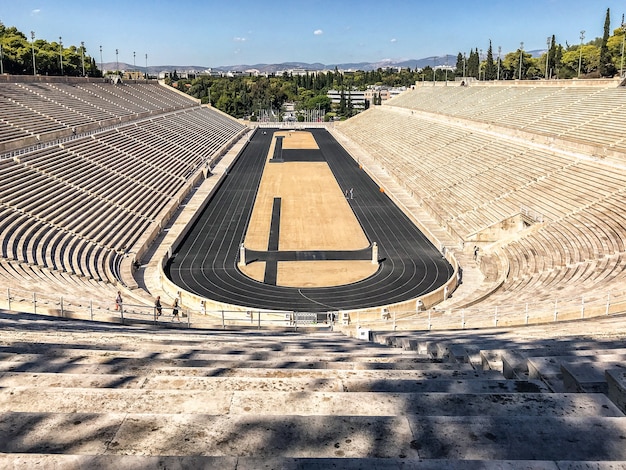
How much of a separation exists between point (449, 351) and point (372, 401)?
361 cm

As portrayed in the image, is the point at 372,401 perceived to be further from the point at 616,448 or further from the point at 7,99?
the point at 7,99

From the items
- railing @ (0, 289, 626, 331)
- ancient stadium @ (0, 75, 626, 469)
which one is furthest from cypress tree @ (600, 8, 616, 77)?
railing @ (0, 289, 626, 331)

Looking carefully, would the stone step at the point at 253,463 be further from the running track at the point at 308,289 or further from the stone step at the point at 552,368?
the running track at the point at 308,289

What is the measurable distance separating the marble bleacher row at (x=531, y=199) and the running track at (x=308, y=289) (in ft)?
9.23

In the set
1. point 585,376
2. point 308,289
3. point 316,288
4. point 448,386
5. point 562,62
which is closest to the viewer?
point 585,376

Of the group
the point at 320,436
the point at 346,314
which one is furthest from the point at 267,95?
the point at 320,436

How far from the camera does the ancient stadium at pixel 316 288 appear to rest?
3736 mm

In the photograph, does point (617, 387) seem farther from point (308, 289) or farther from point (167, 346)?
point (308, 289)

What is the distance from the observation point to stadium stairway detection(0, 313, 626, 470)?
340 cm

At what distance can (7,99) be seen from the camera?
130ft

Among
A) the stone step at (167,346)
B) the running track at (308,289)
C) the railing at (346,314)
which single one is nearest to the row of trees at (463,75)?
the running track at (308,289)

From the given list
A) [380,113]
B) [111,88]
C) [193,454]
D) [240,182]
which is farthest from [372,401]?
[380,113]

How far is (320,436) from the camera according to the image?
12.2ft

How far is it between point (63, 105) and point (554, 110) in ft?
132
